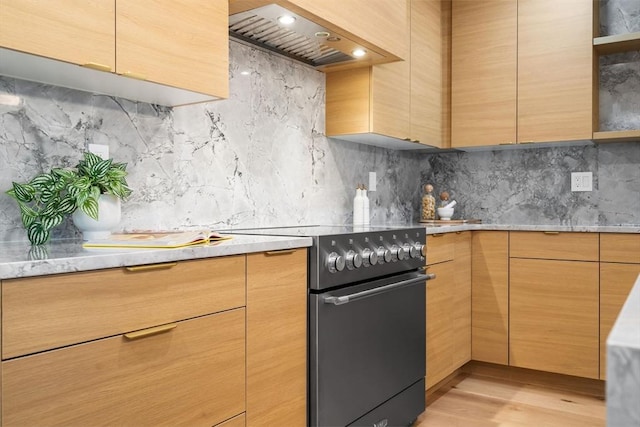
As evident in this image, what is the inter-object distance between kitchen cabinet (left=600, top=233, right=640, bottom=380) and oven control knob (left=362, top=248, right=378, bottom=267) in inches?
58.4

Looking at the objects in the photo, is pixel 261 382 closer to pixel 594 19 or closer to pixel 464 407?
pixel 464 407

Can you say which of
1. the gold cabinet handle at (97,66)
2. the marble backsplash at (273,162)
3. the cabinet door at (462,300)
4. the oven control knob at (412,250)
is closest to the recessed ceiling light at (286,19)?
the marble backsplash at (273,162)

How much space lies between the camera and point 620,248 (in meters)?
2.82

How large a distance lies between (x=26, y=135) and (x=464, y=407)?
2342mm

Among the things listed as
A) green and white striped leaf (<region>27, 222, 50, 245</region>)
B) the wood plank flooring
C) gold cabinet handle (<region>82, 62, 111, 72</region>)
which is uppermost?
gold cabinet handle (<region>82, 62, 111, 72</region>)

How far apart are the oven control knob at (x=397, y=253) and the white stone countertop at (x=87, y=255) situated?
2.18ft

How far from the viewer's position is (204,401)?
1468 millimetres

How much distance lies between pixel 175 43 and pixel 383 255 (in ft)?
3.64

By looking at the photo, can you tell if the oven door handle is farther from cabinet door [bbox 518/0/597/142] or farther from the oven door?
cabinet door [bbox 518/0/597/142]

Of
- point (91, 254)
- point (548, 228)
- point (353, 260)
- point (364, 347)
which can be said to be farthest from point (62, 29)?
point (548, 228)

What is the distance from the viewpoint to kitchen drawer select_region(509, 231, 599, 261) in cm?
290

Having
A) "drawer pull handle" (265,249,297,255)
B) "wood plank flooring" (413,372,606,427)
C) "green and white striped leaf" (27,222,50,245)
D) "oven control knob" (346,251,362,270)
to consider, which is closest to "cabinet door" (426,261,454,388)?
"wood plank flooring" (413,372,606,427)

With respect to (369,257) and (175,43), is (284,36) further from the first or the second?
(369,257)

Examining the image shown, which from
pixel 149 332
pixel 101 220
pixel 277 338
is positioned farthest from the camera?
pixel 277 338
